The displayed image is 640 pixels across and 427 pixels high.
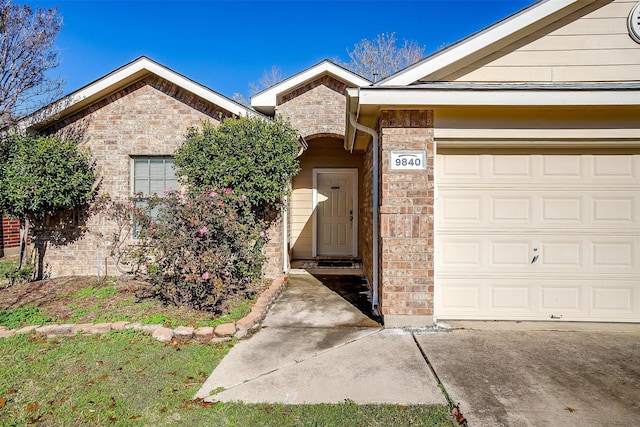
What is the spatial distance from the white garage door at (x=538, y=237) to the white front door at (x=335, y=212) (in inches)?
204

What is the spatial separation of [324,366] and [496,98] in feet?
11.8

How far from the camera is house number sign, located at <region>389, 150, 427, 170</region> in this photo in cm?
438

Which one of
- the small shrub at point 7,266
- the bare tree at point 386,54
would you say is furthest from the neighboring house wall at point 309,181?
the bare tree at point 386,54

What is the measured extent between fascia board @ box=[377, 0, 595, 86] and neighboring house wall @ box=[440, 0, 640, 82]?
0.19 meters

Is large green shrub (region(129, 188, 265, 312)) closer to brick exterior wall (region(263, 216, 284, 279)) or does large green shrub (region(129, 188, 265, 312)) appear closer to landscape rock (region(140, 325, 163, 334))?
landscape rock (region(140, 325, 163, 334))

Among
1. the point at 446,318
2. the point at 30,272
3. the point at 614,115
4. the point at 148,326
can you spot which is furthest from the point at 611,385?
the point at 30,272

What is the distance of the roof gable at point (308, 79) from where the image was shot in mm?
8039

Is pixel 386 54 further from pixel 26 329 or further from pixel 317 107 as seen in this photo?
pixel 26 329

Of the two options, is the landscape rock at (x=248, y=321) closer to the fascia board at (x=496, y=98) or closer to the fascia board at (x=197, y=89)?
the fascia board at (x=496, y=98)

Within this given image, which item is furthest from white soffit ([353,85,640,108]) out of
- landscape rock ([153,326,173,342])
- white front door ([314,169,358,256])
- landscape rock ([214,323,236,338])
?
white front door ([314,169,358,256])

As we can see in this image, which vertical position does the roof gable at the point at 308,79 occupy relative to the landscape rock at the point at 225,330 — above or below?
above

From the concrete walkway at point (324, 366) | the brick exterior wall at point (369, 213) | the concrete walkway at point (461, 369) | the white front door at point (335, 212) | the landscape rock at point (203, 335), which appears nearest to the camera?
the concrete walkway at point (461, 369)

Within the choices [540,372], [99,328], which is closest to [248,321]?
[99,328]

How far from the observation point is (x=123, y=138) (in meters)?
7.45
